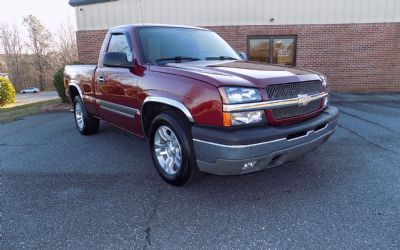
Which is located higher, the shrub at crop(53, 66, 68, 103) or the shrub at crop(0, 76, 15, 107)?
the shrub at crop(53, 66, 68, 103)

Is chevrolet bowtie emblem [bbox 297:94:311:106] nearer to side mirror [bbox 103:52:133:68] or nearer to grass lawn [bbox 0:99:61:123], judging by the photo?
side mirror [bbox 103:52:133:68]

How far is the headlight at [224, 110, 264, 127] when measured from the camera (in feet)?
8.42

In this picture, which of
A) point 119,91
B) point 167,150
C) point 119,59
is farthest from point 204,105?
point 119,91

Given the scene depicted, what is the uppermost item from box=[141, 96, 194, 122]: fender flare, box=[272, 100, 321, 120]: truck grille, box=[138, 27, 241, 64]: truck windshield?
box=[138, 27, 241, 64]: truck windshield

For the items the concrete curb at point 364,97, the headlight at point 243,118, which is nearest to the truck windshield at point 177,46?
the headlight at point 243,118

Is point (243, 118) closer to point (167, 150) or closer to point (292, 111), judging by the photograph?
point (292, 111)

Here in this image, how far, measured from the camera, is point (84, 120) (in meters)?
5.50

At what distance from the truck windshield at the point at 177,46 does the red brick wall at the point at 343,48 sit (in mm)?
6868

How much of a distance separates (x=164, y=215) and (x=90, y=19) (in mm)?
10183

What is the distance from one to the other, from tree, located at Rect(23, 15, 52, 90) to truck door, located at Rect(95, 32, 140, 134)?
56.2m

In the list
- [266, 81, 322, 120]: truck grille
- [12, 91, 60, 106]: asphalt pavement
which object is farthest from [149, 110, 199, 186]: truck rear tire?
[12, 91, 60, 106]: asphalt pavement

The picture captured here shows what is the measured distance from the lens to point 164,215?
279 cm

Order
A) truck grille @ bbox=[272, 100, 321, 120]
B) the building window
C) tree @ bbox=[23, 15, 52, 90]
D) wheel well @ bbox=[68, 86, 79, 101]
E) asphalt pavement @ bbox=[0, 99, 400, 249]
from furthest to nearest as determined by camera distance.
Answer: tree @ bbox=[23, 15, 52, 90] < the building window < wheel well @ bbox=[68, 86, 79, 101] < truck grille @ bbox=[272, 100, 321, 120] < asphalt pavement @ bbox=[0, 99, 400, 249]

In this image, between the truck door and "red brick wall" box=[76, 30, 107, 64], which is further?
"red brick wall" box=[76, 30, 107, 64]
